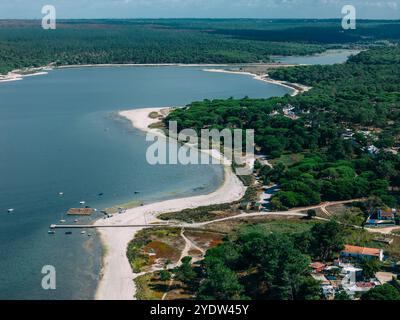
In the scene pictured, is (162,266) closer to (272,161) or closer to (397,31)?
(272,161)

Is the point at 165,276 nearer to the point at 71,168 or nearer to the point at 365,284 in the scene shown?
the point at 365,284

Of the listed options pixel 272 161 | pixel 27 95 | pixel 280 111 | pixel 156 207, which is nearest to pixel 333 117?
pixel 280 111

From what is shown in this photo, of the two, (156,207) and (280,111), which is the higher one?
(280,111)

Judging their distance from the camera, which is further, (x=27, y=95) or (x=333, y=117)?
(x=27, y=95)

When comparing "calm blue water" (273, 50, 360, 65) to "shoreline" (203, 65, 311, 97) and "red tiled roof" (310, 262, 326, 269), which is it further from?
"red tiled roof" (310, 262, 326, 269)

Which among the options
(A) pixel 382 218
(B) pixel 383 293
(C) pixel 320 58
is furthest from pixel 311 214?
(C) pixel 320 58

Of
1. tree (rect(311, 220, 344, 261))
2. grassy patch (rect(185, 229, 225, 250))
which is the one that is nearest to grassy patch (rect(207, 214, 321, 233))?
grassy patch (rect(185, 229, 225, 250))

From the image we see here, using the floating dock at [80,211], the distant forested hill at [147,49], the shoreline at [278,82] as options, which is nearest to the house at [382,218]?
the floating dock at [80,211]
